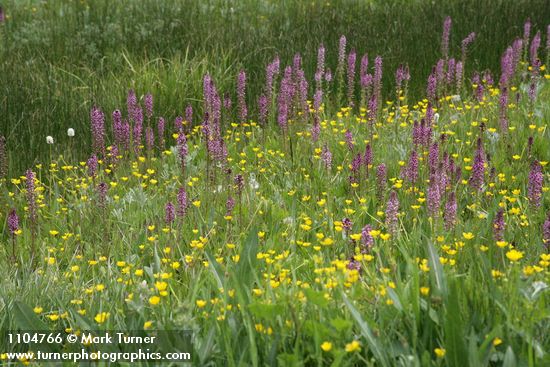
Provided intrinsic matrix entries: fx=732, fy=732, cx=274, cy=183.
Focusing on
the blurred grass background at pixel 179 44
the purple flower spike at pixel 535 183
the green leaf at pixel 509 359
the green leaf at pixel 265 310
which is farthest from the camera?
the blurred grass background at pixel 179 44

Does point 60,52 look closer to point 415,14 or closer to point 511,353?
point 415,14

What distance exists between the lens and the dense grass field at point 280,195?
7.61ft

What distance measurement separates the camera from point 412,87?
6867 millimetres

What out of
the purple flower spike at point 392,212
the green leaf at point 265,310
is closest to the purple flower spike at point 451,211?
the purple flower spike at point 392,212

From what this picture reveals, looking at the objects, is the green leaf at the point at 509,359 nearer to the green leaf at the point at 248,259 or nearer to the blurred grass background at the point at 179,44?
the green leaf at the point at 248,259

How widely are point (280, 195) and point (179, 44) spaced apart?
3.96m

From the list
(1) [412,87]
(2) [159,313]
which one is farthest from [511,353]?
(1) [412,87]

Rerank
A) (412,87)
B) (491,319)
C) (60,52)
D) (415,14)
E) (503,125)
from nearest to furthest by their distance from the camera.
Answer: (491,319) → (503,125) → (412,87) → (60,52) → (415,14)

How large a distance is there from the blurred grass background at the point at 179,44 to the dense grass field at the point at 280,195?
34 millimetres

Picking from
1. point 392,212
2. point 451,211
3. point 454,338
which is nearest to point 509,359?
point 454,338

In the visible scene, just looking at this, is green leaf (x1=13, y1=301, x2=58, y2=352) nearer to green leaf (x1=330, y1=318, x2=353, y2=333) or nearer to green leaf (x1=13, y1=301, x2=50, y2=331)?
green leaf (x1=13, y1=301, x2=50, y2=331)

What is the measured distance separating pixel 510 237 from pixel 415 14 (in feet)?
18.1

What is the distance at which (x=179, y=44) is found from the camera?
7.68m

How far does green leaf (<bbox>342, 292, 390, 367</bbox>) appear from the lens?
2.17m
